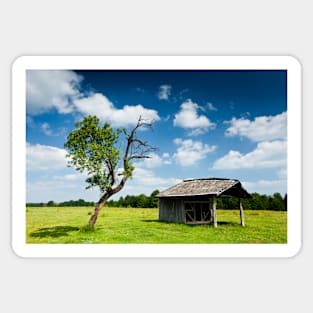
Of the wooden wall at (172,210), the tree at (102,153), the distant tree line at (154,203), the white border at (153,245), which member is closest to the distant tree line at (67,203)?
the distant tree line at (154,203)

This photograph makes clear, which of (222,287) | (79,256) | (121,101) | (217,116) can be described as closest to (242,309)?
(222,287)

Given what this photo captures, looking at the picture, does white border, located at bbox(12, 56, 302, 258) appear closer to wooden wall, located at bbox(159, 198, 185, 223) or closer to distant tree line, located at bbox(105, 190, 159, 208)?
distant tree line, located at bbox(105, 190, 159, 208)

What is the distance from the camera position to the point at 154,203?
6.47 meters

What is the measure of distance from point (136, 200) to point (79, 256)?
1.48m

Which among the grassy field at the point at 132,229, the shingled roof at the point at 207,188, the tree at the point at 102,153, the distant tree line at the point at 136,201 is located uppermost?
the tree at the point at 102,153

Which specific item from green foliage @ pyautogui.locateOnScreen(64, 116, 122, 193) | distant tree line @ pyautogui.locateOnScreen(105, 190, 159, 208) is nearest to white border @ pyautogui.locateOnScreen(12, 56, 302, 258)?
green foliage @ pyautogui.locateOnScreen(64, 116, 122, 193)

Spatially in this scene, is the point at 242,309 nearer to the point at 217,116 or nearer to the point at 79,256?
the point at 79,256

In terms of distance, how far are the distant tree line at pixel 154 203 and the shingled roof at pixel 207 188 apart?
0.16 metres

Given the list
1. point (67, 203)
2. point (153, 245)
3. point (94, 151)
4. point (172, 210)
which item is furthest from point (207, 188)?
point (67, 203)

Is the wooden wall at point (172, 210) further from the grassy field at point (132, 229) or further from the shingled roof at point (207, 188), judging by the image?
the grassy field at point (132, 229)

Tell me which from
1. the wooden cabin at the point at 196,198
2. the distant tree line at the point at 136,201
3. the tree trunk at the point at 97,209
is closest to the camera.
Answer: the tree trunk at the point at 97,209

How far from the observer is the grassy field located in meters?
5.30

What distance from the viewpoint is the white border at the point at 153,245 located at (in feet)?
16.5
